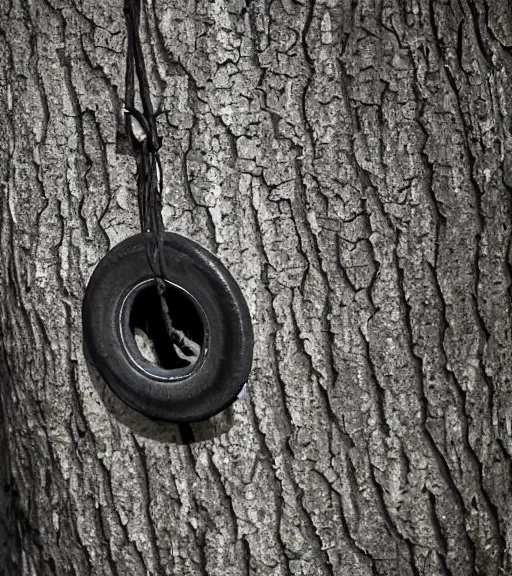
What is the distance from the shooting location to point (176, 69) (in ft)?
6.29

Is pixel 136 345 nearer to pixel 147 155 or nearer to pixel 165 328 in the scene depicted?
pixel 165 328

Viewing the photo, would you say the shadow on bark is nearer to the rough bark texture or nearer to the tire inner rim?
the rough bark texture

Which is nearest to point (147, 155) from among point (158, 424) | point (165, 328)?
point (165, 328)

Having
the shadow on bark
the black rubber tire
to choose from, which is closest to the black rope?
the black rubber tire

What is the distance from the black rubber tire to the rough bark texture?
0.26 ft

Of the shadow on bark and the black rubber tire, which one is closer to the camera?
the black rubber tire

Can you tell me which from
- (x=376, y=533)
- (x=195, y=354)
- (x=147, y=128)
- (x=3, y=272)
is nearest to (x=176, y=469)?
(x=195, y=354)

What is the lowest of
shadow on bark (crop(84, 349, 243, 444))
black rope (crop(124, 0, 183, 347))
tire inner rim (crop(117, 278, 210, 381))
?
shadow on bark (crop(84, 349, 243, 444))

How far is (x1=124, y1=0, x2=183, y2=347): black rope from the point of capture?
1.90 metres

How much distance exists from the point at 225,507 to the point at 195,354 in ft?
1.32

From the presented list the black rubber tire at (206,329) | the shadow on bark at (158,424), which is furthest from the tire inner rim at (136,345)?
the shadow on bark at (158,424)

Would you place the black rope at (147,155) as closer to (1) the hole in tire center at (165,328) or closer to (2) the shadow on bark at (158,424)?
(1) the hole in tire center at (165,328)

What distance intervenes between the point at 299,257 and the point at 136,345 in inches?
18.3

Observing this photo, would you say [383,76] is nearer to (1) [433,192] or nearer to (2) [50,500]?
(1) [433,192]
